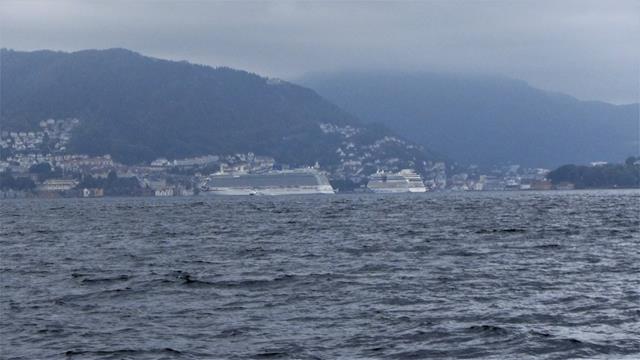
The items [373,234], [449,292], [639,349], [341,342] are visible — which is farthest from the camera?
[373,234]

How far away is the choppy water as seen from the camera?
19.7m

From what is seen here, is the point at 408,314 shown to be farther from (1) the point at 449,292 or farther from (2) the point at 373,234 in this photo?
(2) the point at 373,234

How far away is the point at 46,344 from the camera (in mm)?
20422

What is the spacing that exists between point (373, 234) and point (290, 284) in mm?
22376

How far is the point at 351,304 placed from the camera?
24547 millimetres

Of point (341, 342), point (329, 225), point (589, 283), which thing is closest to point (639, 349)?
point (341, 342)

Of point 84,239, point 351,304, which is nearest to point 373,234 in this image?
point 84,239

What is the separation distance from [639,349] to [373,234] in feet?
105

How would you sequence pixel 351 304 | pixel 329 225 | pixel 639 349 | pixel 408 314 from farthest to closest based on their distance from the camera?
pixel 329 225 < pixel 351 304 < pixel 408 314 < pixel 639 349

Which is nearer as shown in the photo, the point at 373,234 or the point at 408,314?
the point at 408,314

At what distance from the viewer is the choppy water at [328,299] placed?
64.7 feet

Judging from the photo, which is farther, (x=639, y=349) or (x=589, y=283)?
(x=589, y=283)

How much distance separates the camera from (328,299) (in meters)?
25.5

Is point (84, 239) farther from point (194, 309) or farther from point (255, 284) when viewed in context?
point (194, 309)
